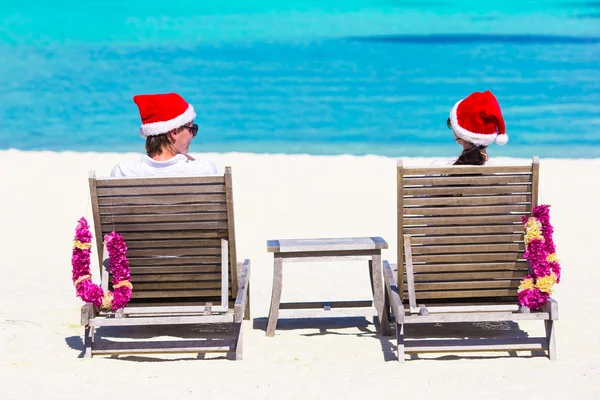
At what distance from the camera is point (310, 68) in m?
25.6

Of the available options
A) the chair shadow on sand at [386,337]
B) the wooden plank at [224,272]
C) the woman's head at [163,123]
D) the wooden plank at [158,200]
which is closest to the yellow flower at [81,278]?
the wooden plank at [158,200]

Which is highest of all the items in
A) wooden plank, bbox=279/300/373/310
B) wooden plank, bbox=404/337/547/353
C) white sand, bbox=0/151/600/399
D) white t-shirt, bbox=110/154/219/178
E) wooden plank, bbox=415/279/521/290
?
white t-shirt, bbox=110/154/219/178

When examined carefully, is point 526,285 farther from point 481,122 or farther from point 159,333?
point 159,333

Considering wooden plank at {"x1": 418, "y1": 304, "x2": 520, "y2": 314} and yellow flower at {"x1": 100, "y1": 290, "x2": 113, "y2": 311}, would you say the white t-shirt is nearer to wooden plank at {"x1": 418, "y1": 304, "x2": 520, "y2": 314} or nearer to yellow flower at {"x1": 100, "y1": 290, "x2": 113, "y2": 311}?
yellow flower at {"x1": 100, "y1": 290, "x2": 113, "y2": 311}

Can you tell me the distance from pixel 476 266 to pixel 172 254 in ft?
4.45

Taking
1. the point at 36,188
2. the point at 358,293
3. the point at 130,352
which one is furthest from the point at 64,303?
the point at 36,188

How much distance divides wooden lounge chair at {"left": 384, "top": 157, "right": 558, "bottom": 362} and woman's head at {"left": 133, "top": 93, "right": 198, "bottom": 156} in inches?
45.3

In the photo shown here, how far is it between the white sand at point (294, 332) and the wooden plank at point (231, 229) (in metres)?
0.36

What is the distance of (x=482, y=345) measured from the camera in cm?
433

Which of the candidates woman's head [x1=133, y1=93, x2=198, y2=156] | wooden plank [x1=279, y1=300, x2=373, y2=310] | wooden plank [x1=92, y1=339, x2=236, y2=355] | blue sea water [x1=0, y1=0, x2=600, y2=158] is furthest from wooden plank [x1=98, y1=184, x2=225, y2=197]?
blue sea water [x1=0, y1=0, x2=600, y2=158]

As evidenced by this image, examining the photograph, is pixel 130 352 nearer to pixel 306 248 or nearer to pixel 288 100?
pixel 306 248

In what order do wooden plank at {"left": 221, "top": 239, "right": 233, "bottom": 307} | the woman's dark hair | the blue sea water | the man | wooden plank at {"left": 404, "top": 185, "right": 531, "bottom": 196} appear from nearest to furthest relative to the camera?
1. wooden plank at {"left": 404, "top": 185, "right": 531, "bottom": 196}
2. wooden plank at {"left": 221, "top": 239, "right": 233, "bottom": 307}
3. the woman's dark hair
4. the man
5. the blue sea water

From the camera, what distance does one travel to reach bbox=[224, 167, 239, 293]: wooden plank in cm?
423

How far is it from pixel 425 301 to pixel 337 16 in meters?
23.8
